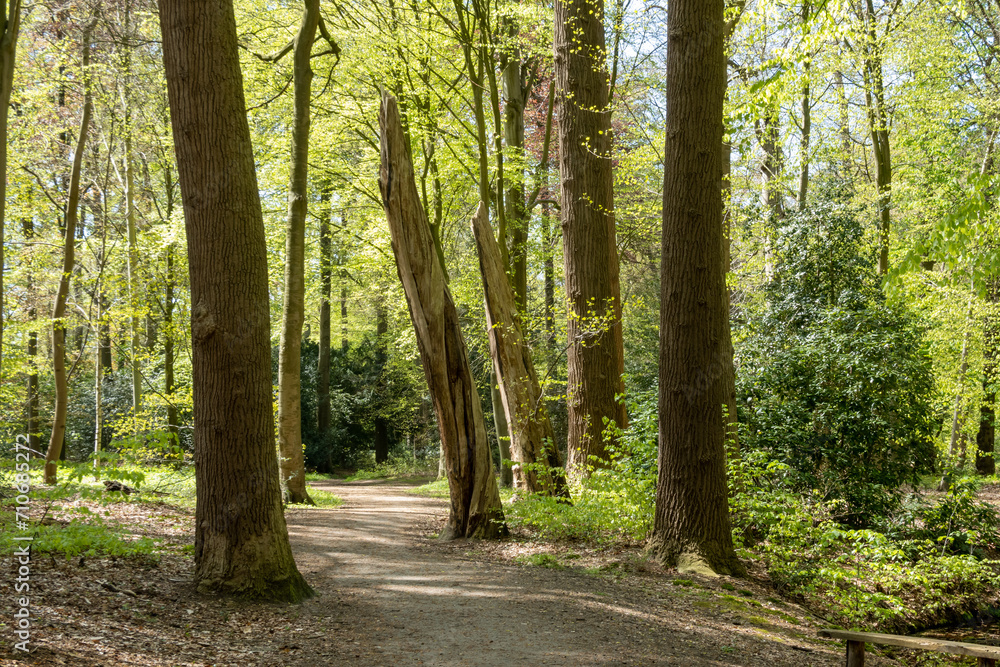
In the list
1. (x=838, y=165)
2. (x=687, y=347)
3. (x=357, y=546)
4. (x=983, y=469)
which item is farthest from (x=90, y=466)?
(x=983, y=469)

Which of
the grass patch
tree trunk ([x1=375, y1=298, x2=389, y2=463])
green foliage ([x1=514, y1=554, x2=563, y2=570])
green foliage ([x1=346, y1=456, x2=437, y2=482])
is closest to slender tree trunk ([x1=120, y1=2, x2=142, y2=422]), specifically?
the grass patch

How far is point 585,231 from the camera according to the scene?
1020 cm

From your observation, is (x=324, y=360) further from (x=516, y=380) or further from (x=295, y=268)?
(x=516, y=380)

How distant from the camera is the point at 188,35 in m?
5.16

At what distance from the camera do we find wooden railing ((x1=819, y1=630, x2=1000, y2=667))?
402cm

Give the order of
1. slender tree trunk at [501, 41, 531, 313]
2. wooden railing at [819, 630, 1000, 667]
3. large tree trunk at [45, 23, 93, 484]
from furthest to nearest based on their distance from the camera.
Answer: slender tree trunk at [501, 41, 531, 313] → large tree trunk at [45, 23, 93, 484] → wooden railing at [819, 630, 1000, 667]

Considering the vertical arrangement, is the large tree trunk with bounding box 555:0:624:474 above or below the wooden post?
above

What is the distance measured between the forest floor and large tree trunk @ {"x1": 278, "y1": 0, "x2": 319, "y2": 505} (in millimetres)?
3590

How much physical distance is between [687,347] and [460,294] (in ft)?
32.6

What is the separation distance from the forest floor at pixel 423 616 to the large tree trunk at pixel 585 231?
2.88m

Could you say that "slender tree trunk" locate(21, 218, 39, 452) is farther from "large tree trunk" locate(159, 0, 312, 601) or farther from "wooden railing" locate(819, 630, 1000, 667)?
"wooden railing" locate(819, 630, 1000, 667)

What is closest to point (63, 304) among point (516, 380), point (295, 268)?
point (295, 268)

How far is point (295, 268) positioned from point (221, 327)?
602 centimetres

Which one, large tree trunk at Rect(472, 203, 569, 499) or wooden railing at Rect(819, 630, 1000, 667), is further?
large tree trunk at Rect(472, 203, 569, 499)
